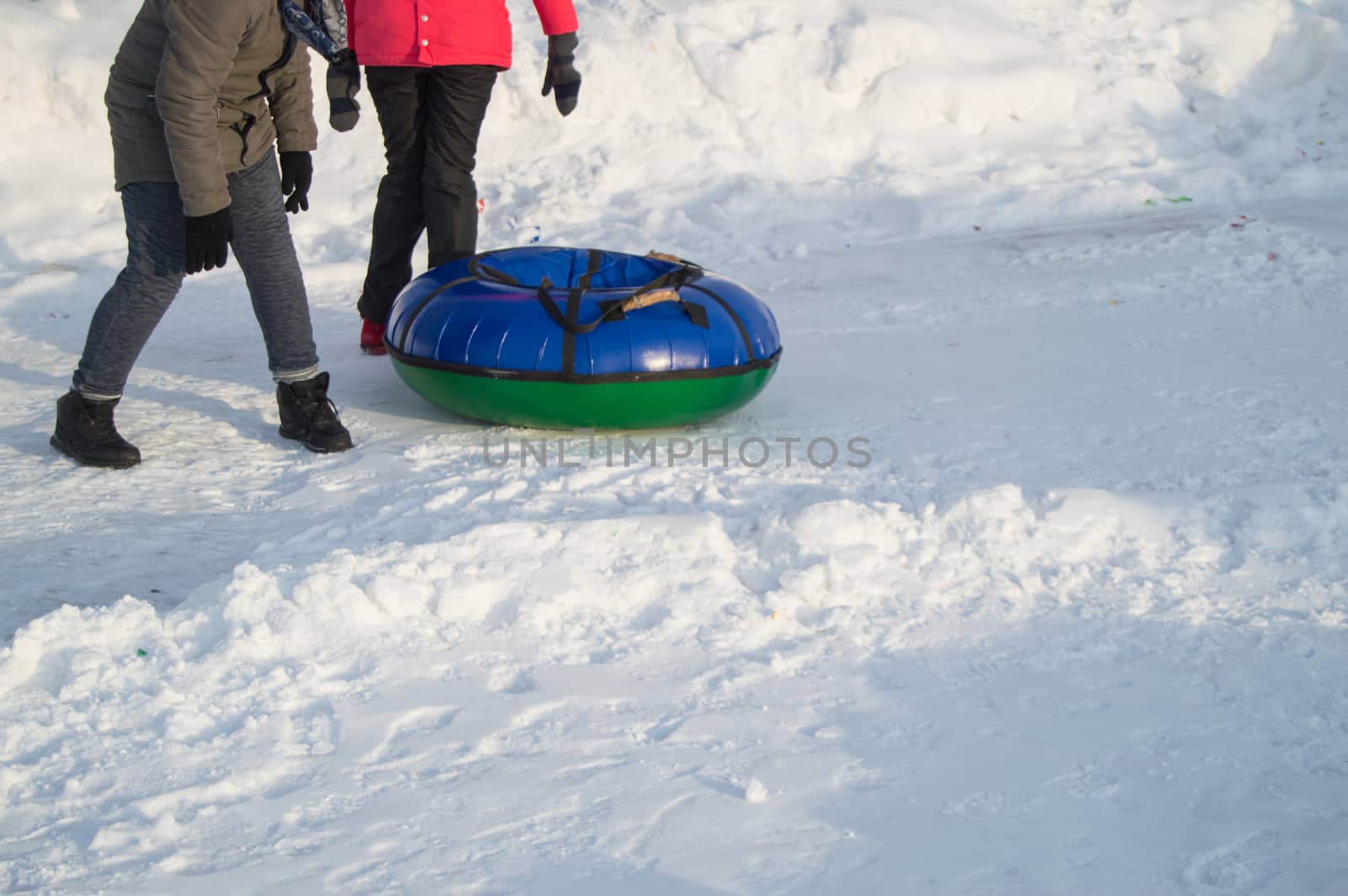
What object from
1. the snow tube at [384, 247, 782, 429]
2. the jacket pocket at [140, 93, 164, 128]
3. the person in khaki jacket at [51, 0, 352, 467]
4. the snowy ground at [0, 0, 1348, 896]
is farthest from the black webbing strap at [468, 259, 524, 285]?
the jacket pocket at [140, 93, 164, 128]

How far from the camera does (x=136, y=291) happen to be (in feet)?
12.2

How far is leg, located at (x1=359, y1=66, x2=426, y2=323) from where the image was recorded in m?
4.67

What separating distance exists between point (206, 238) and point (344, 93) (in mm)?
1209

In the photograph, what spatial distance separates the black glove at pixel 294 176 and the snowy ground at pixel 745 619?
2.55 ft

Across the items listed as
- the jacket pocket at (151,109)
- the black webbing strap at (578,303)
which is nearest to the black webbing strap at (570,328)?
the black webbing strap at (578,303)

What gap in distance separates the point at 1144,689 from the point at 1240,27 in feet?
26.8

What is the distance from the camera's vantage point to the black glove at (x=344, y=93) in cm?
445

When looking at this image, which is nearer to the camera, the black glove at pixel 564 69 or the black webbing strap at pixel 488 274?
the black webbing strap at pixel 488 274

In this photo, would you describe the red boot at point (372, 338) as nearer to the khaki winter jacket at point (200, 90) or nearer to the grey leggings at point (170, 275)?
the grey leggings at point (170, 275)

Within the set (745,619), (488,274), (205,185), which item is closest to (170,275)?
(205,185)

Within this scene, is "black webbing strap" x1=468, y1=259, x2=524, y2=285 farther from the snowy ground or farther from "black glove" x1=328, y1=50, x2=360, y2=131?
"black glove" x1=328, y1=50, x2=360, y2=131

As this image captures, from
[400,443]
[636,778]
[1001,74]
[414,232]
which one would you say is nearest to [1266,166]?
[1001,74]

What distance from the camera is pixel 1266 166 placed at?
785 cm

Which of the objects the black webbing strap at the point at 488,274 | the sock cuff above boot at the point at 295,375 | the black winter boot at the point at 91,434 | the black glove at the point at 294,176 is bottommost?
the black winter boot at the point at 91,434
